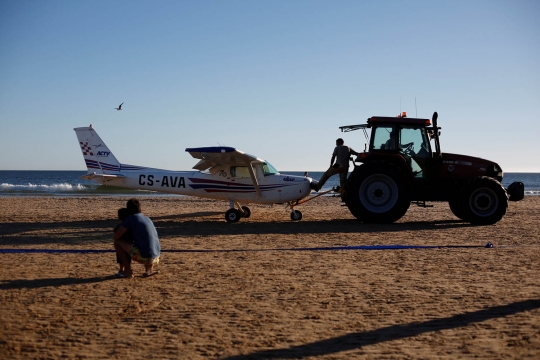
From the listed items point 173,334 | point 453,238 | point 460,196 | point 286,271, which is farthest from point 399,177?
point 173,334

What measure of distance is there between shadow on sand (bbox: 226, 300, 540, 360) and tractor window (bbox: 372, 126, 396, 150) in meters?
8.65

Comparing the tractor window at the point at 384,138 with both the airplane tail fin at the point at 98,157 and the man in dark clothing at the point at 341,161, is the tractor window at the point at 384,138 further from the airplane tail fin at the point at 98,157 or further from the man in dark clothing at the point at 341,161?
the airplane tail fin at the point at 98,157

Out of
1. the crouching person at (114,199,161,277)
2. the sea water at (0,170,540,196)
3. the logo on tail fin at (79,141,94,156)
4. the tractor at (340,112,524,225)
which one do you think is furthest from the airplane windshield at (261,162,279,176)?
the sea water at (0,170,540,196)

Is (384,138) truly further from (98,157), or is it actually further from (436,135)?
(98,157)

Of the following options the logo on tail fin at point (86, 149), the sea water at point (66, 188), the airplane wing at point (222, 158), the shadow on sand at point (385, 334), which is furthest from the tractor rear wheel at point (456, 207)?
the sea water at point (66, 188)

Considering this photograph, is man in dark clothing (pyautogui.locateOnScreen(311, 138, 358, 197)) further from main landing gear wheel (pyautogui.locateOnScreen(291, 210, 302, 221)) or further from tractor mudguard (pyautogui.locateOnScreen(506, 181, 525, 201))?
tractor mudguard (pyautogui.locateOnScreen(506, 181, 525, 201))

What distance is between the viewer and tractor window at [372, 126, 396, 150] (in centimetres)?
1391

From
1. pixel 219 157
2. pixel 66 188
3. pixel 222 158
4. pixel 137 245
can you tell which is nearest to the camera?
pixel 137 245

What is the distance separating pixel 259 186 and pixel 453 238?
19.5ft

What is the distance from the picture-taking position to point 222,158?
578 inches

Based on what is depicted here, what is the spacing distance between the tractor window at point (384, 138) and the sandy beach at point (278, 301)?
3.96 meters

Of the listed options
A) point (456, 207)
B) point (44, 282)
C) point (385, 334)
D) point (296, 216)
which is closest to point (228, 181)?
point (296, 216)

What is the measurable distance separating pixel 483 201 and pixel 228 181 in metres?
6.97

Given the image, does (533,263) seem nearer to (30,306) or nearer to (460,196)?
(460,196)
